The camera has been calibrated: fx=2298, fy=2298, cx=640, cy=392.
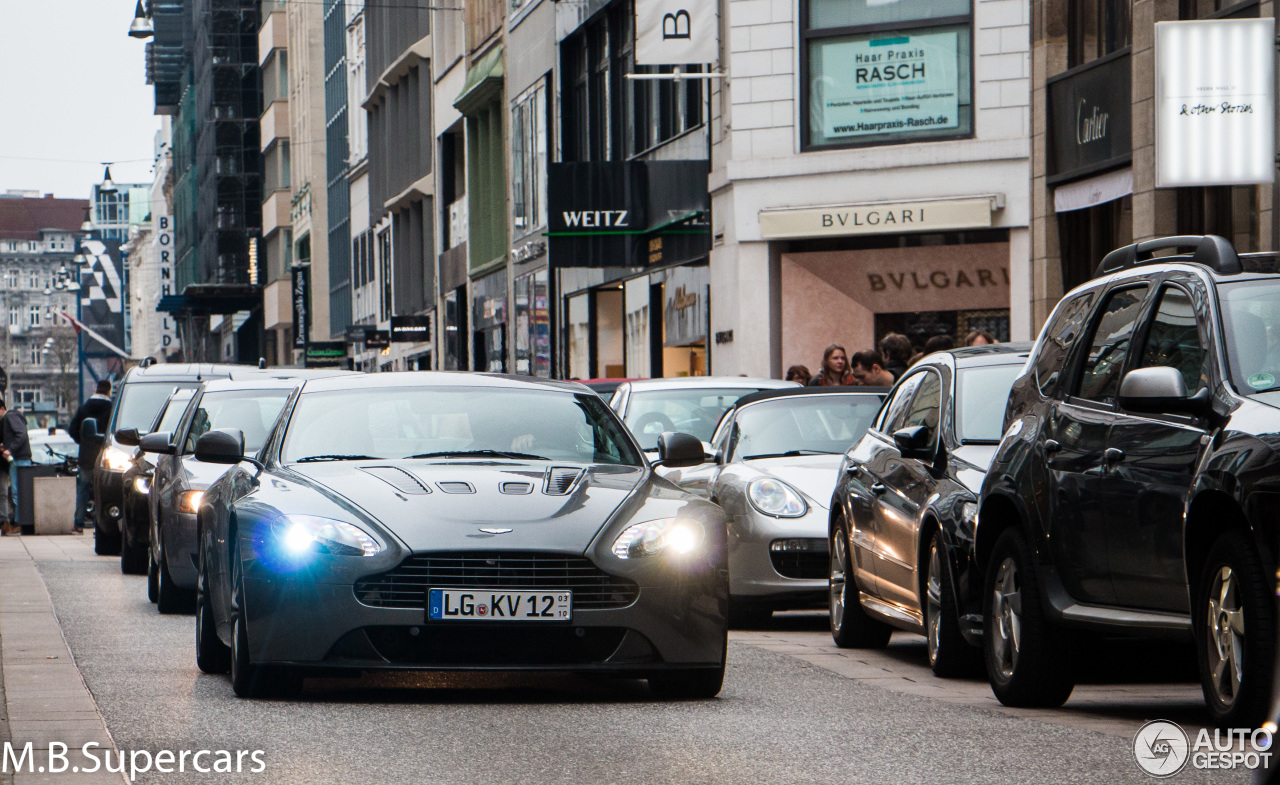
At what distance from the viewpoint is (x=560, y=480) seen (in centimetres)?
927

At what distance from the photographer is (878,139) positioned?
29.9 metres

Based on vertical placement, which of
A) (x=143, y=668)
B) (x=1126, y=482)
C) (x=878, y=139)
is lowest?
(x=143, y=668)

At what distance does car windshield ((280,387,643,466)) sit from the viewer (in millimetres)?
9820

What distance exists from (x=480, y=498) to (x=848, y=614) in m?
3.55

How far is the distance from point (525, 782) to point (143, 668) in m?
4.14

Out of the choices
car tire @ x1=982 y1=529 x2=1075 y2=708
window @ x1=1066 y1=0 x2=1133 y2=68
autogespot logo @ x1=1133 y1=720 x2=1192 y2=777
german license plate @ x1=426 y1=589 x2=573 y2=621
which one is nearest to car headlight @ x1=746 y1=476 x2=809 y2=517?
car tire @ x1=982 y1=529 x2=1075 y2=708

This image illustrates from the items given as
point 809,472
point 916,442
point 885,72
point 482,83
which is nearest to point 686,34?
point 885,72

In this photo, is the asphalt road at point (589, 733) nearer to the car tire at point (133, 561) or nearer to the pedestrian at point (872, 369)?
the pedestrian at point (872, 369)

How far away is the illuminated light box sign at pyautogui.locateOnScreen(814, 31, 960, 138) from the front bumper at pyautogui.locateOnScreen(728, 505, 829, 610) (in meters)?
17.1

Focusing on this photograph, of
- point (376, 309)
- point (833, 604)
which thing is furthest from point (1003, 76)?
point (376, 309)

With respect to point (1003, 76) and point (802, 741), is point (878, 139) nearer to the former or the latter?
point (1003, 76)

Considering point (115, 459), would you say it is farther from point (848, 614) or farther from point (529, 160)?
point (529, 160)

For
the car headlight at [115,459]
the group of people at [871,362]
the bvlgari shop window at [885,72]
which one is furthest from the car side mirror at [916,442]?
the bvlgari shop window at [885,72]

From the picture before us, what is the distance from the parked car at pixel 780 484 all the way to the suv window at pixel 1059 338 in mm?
3970
